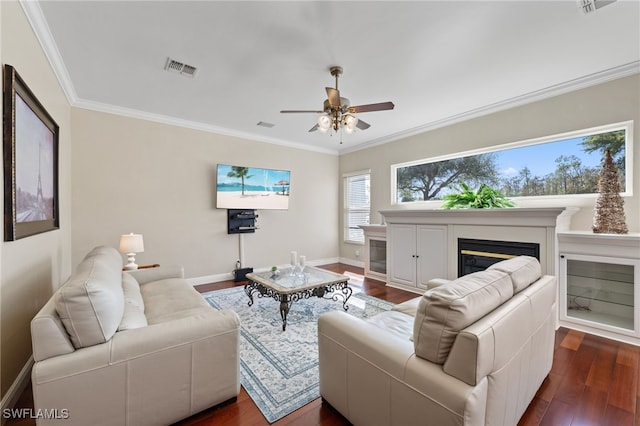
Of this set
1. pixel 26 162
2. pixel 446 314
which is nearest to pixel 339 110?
pixel 446 314

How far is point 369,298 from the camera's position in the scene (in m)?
3.81

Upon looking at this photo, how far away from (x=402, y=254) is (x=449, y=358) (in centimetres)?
327

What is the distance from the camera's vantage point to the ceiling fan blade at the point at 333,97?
2559mm

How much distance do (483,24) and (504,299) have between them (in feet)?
7.13

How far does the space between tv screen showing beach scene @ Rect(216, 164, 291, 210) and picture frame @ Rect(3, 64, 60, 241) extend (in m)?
2.15

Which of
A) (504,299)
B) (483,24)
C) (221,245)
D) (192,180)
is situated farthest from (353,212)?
(504,299)

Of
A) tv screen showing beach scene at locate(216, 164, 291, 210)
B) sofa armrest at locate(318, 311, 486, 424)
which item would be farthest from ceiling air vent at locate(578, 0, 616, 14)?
tv screen showing beach scene at locate(216, 164, 291, 210)

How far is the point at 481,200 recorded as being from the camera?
11.8 feet

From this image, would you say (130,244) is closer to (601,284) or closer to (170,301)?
(170,301)

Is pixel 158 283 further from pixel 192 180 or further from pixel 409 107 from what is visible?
pixel 409 107

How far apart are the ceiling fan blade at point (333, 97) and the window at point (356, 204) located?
3207 millimetres

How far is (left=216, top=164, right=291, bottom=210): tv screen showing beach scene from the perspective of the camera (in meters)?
4.60

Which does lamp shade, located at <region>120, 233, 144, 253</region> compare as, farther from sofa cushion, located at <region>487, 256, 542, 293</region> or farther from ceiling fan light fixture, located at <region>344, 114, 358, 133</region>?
sofa cushion, located at <region>487, 256, 542, 293</region>

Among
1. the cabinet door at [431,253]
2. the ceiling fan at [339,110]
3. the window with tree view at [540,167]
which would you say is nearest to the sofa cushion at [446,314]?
the ceiling fan at [339,110]
